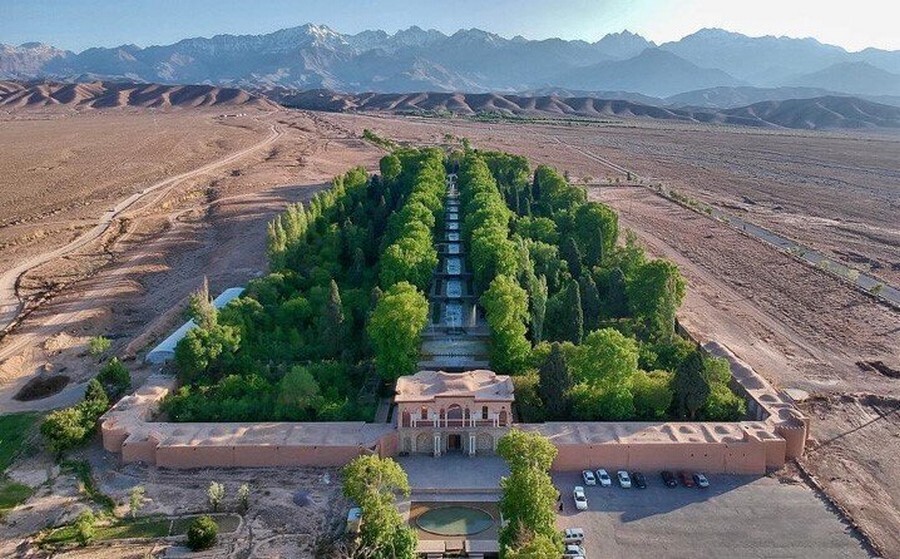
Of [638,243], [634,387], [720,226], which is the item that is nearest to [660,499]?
[634,387]

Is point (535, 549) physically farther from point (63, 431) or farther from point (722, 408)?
point (63, 431)

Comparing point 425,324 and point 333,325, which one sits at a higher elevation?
point 425,324

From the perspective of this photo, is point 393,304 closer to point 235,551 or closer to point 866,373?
point 235,551

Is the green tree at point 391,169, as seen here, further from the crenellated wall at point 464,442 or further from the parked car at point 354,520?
the parked car at point 354,520

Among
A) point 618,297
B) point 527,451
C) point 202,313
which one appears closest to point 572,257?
point 618,297

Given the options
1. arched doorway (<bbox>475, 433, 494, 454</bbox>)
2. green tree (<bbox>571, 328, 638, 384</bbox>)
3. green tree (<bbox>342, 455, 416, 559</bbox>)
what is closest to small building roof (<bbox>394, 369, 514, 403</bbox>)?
arched doorway (<bbox>475, 433, 494, 454</bbox>)

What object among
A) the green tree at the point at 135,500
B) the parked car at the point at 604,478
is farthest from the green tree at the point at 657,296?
the green tree at the point at 135,500
